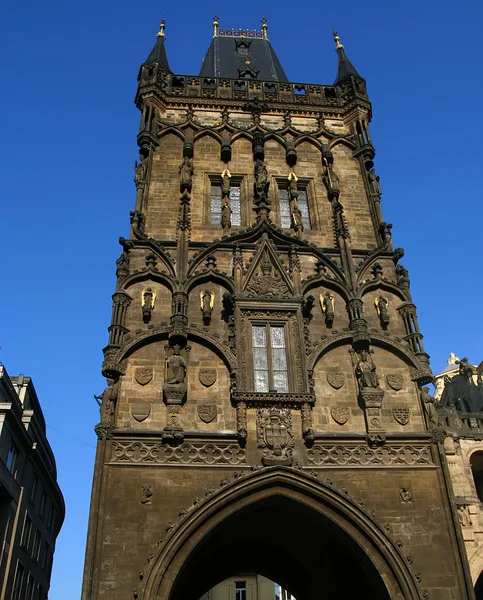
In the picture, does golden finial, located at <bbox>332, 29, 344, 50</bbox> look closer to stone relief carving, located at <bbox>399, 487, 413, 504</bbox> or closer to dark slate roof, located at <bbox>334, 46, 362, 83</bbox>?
dark slate roof, located at <bbox>334, 46, 362, 83</bbox>

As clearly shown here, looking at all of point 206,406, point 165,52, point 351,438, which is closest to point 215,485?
point 206,406

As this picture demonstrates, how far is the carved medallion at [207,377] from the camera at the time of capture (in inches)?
611

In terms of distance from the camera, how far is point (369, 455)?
48.8 feet

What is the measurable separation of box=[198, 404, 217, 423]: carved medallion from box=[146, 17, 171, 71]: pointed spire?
44.2ft

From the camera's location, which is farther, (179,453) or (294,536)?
(294,536)

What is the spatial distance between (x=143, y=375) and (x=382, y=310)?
649 centimetres

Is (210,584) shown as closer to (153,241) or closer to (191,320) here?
(191,320)

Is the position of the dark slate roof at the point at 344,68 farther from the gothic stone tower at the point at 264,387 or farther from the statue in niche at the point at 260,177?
the statue in niche at the point at 260,177

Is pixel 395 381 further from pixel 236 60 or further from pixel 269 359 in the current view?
pixel 236 60

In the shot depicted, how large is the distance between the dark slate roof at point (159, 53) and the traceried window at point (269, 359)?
38.8 ft

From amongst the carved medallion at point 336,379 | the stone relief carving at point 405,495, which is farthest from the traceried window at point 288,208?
the stone relief carving at point 405,495

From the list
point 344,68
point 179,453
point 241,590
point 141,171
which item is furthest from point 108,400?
point 241,590

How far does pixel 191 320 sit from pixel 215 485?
435 centimetres

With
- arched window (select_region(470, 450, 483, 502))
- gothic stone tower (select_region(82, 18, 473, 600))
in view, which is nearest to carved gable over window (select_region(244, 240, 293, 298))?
gothic stone tower (select_region(82, 18, 473, 600))
